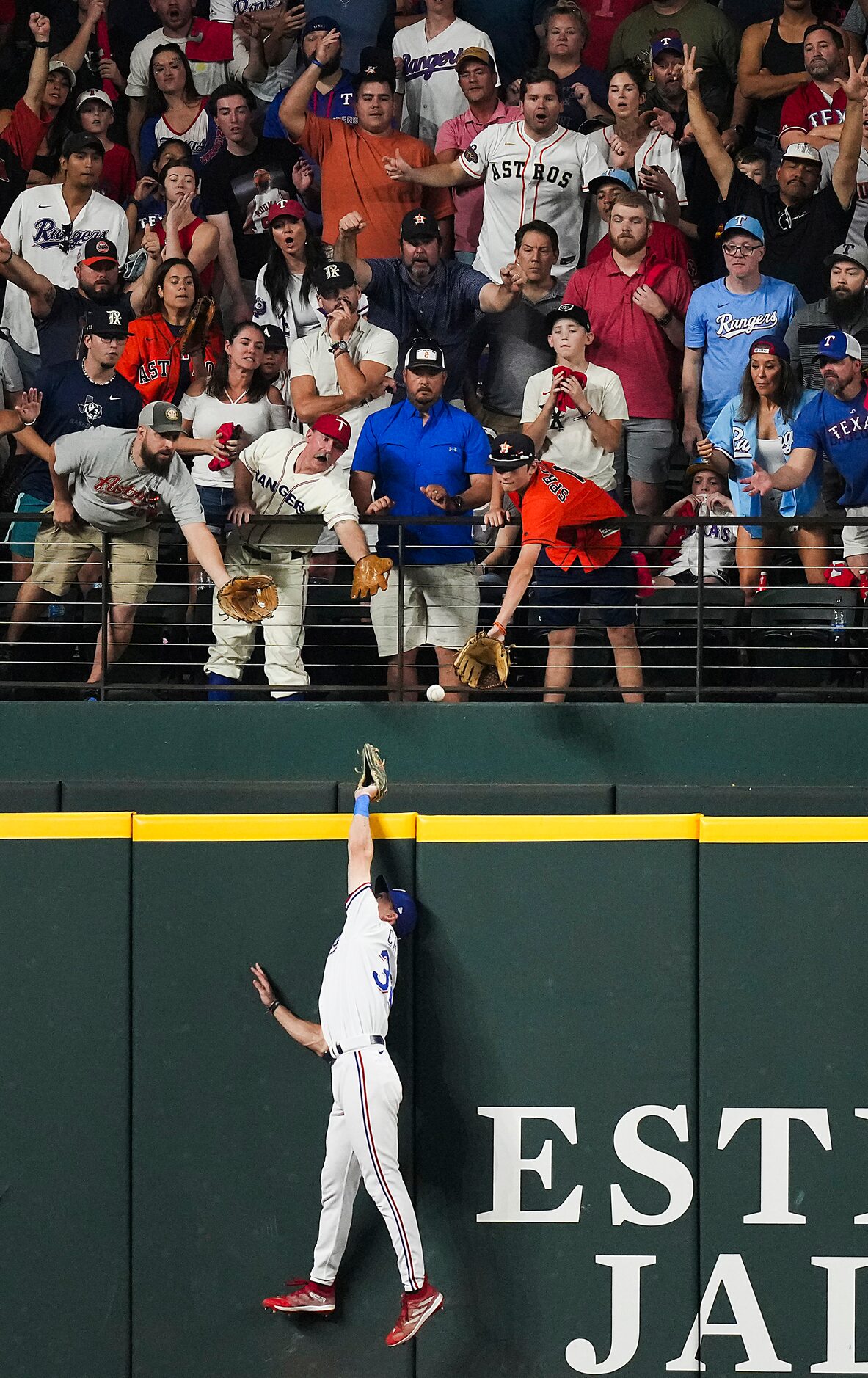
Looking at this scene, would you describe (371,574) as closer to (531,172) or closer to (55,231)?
(531,172)

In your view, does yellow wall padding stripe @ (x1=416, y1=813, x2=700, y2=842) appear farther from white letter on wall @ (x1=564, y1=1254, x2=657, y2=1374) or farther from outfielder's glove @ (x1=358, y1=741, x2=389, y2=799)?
white letter on wall @ (x1=564, y1=1254, x2=657, y2=1374)

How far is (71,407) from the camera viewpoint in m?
7.95

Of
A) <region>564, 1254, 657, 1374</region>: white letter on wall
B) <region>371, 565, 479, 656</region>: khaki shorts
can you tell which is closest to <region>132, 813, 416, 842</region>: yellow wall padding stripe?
<region>371, 565, 479, 656</region>: khaki shorts

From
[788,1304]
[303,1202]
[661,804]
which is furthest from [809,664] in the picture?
[303,1202]

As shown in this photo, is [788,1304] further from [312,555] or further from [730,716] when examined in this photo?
[312,555]

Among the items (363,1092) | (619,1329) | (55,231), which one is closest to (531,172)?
(55,231)

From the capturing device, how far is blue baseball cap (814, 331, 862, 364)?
7801mm

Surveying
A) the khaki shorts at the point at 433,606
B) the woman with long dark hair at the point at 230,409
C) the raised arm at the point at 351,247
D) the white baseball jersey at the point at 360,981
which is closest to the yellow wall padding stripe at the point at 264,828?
the white baseball jersey at the point at 360,981

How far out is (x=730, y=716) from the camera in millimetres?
6582

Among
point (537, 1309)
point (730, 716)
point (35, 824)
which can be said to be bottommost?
point (537, 1309)

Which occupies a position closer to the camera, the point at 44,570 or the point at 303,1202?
the point at 303,1202

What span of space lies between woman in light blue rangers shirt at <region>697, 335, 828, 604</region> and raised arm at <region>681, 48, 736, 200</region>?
52.6 inches

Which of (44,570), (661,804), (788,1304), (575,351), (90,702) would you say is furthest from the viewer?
(575,351)

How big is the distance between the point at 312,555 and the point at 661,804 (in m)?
2.49
